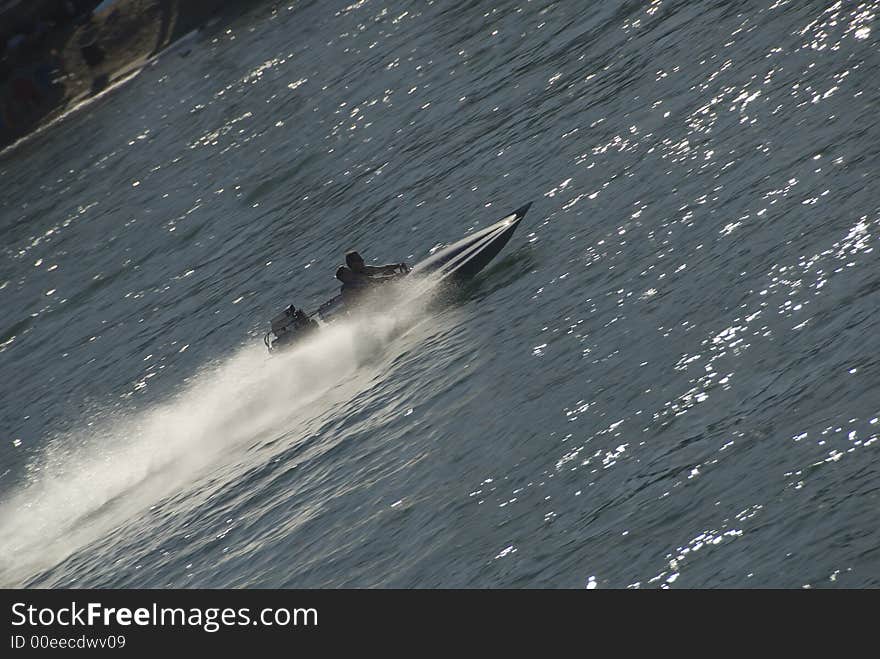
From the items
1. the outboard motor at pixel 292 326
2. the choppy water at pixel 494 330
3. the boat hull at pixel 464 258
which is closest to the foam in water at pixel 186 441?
the choppy water at pixel 494 330

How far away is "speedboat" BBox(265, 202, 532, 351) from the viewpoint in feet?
99.1

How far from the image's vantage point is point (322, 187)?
4359cm

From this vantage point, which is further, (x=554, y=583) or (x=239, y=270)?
(x=239, y=270)

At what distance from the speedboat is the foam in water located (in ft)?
1.13

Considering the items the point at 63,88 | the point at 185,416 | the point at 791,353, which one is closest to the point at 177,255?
the point at 185,416

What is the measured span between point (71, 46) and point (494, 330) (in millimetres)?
44180

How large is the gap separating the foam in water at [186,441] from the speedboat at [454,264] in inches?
13.5

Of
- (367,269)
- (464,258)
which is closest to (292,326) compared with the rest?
(367,269)

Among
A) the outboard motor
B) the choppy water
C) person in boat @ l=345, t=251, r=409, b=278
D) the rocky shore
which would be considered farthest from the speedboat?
the rocky shore

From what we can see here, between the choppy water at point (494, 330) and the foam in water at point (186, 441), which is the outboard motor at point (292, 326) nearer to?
the foam in water at point (186, 441)

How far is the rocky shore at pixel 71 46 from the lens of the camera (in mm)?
63438
